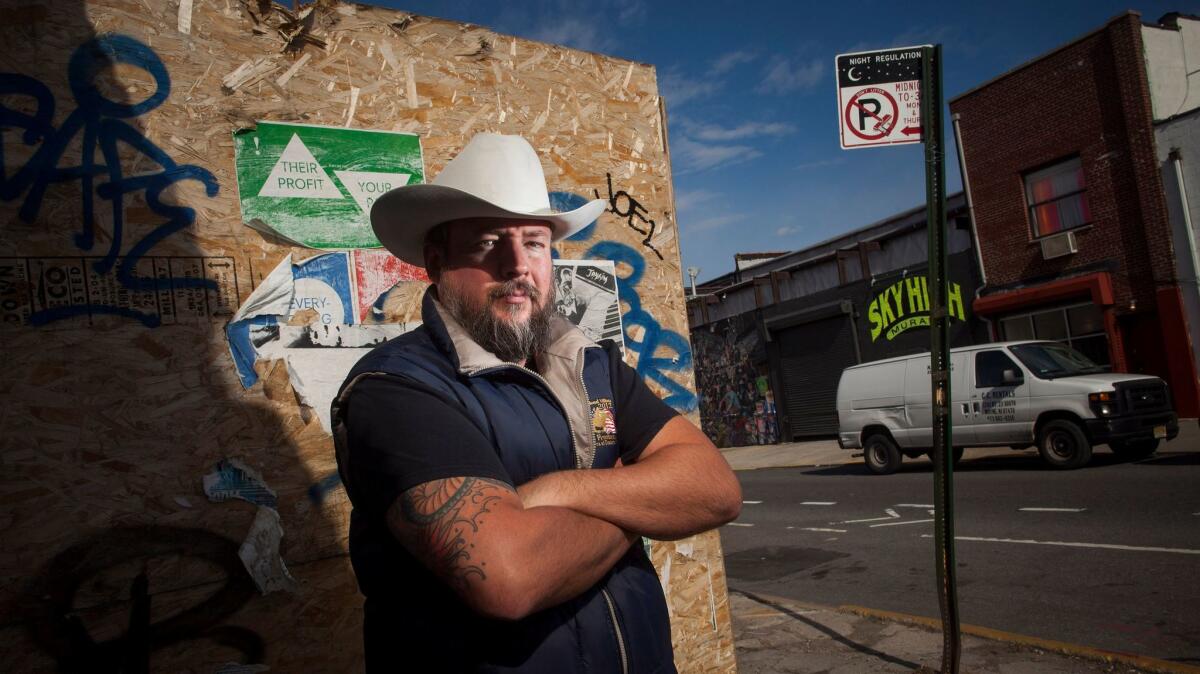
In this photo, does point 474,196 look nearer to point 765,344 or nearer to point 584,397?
point 584,397

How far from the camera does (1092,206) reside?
17469mm

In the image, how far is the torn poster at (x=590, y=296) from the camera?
3.87m

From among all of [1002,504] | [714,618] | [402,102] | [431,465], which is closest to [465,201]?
[431,465]

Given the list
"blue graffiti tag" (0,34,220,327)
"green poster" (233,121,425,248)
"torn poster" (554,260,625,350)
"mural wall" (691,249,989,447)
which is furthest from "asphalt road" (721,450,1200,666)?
"mural wall" (691,249,989,447)

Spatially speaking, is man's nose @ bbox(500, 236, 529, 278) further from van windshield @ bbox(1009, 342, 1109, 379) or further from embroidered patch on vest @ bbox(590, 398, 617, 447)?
van windshield @ bbox(1009, 342, 1109, 379)

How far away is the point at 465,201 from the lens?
2211 millimetres

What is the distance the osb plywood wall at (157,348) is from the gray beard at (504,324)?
1284 mm

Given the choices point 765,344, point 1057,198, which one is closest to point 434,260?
point 1057,198

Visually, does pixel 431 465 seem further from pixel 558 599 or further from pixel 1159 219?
pixel 1159 219

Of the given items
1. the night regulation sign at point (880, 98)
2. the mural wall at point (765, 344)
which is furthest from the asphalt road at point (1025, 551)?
the mural wall at point (765, 344)

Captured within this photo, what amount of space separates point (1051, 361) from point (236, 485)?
1300 centimetres

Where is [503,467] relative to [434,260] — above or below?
below

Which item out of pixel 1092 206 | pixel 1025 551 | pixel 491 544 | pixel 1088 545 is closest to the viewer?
pixel 491 544

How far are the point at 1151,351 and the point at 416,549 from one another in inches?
770
